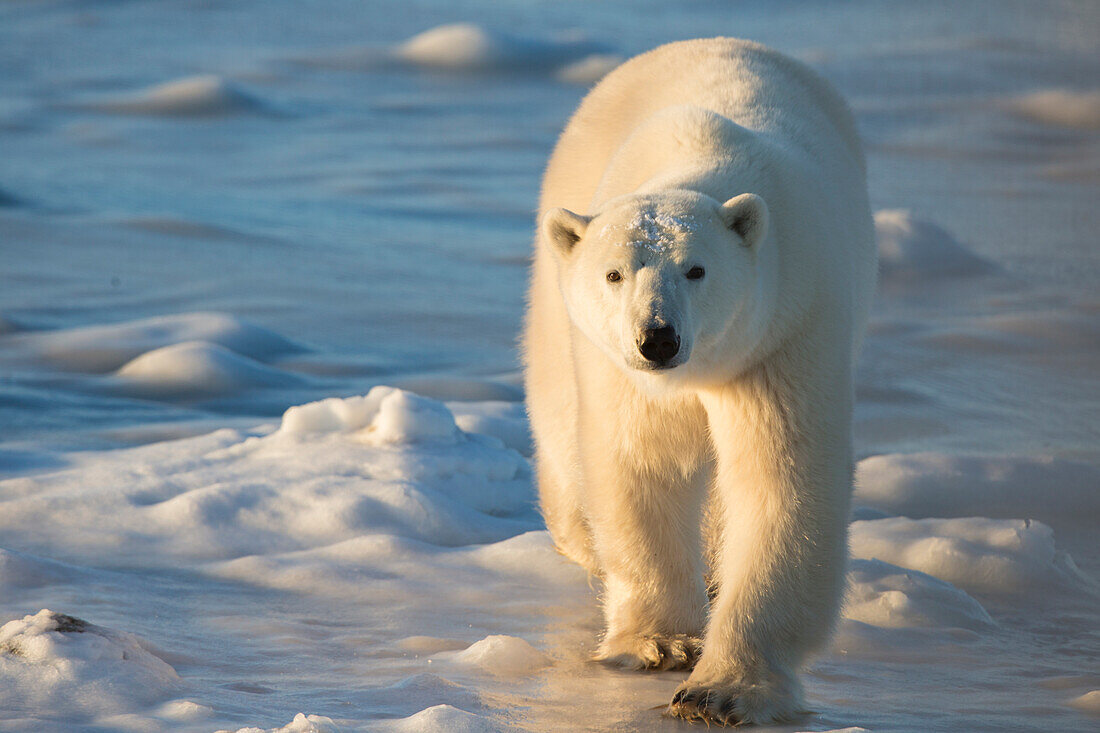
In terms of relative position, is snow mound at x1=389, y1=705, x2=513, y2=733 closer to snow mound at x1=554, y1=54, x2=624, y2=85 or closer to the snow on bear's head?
the snow on bear's head

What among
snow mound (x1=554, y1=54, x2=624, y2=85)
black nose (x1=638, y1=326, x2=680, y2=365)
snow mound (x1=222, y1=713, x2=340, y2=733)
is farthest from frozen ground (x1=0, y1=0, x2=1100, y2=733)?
snow mound (x1=554, y1=54, x2=624, y2=85)

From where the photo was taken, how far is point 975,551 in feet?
13.2

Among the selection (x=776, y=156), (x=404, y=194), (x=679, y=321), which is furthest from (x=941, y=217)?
(x=679, y=321)

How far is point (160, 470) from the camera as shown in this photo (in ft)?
15.5

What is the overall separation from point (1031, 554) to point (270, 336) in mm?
4216

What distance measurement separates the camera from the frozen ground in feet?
10.1

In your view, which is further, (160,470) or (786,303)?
(160,470)

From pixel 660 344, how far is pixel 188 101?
42.2 feet

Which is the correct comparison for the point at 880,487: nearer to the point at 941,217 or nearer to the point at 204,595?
the point at 204,595

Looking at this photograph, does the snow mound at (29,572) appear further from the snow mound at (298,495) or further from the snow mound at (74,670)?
Answer: the snow mound at (74,670)

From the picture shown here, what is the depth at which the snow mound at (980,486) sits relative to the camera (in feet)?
15.3

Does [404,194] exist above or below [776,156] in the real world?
above

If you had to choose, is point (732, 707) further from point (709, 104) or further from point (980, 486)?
point (980, 486)

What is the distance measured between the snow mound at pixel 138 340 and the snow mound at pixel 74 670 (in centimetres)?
372
